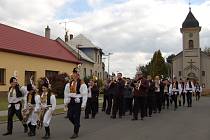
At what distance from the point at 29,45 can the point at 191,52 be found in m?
47.3

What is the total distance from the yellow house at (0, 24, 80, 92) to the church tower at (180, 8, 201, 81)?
119 feet

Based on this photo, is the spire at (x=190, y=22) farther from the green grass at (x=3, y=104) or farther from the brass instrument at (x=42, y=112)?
the brass instrument at (x=42, y=112)

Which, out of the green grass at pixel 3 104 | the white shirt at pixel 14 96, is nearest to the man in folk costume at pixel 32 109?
the white shirt at pixel 14 96

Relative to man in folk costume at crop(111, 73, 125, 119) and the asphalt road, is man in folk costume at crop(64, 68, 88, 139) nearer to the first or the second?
the asphalt road

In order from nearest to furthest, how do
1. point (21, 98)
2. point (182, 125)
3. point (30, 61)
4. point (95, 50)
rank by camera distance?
point (21, 98)
point (182, 125)
point (30, 61)
point (95, 50)

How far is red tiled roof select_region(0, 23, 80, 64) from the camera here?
38.2 m

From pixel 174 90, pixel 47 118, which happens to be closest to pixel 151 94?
pixel 174 90

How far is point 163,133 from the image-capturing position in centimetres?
1352

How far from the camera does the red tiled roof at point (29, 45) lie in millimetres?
38250

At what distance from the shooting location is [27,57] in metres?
40.3

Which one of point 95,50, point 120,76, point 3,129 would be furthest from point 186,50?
point 3,129

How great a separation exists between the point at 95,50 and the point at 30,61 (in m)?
28.6

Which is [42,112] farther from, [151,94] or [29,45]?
[29,45]

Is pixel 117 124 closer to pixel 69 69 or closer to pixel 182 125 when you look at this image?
pixel 182 125
